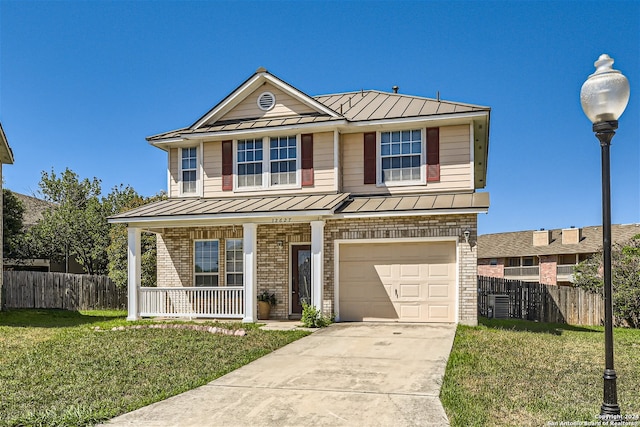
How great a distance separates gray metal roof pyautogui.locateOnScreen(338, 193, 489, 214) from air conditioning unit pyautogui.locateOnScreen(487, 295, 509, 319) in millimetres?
6286

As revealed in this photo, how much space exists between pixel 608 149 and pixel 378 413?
3.97 meters

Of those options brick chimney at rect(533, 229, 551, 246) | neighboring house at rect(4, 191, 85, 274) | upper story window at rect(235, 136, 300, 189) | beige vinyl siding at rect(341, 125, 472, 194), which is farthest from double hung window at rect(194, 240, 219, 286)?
brick chimney at rect(533, 229, 551, 246)

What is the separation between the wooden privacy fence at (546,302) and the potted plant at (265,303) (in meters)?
8.35

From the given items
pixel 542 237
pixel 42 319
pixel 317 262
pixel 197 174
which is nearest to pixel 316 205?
pixel 317 262

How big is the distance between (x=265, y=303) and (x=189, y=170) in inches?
202

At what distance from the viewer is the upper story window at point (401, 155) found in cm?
1614

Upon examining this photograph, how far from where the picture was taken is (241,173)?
17.3 metres

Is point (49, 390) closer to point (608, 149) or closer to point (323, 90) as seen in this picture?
point (608, 149)

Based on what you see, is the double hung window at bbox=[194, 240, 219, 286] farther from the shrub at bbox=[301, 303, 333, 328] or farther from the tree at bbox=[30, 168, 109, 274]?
the tree at bbox=[30, 168, 109, 274]

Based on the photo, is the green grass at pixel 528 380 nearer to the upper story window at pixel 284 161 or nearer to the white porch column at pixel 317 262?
the white porch column at pixel 317 262

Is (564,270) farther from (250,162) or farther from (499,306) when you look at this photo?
(250,162)

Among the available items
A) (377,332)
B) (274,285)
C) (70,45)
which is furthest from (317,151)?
(70,45)

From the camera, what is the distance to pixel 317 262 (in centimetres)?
1473

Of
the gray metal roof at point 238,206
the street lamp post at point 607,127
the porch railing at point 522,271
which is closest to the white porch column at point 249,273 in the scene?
the gray metal roof at point 238,206
